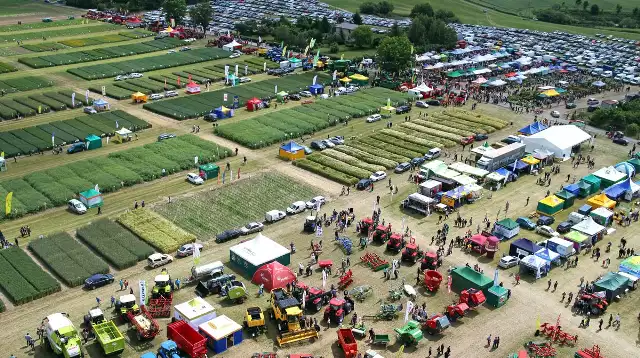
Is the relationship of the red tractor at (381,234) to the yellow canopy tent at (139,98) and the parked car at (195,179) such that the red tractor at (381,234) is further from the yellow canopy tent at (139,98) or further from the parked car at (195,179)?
the yellow canopy tent at (139,98)

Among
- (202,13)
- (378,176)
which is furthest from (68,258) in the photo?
(202,13)

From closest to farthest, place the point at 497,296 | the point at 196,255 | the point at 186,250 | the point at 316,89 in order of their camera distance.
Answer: the point at 497,296
the point at 196,255
the point at 186,250
the point at 316,89

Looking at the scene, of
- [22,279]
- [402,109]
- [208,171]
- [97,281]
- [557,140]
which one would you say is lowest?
[22,279]

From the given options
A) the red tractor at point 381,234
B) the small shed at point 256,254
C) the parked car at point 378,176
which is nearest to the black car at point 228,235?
the small shed at point 256,254

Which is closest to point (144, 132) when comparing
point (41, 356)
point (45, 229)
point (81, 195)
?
point (81, 195)

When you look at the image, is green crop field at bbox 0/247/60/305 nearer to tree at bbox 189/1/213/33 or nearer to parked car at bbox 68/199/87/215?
parked car at bbox 68/199/87/215

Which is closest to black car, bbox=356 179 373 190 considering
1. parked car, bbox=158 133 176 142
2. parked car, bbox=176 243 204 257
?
parked car, bbox=176 243 204 257

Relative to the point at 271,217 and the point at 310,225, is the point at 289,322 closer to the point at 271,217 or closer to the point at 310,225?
the point at 310,225

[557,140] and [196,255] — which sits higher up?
[557,140]
